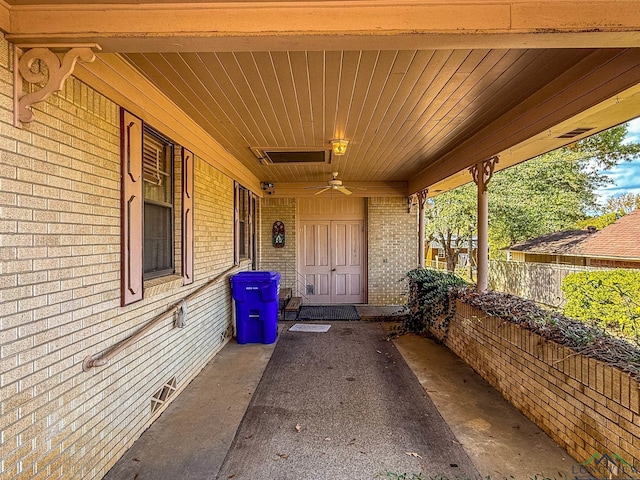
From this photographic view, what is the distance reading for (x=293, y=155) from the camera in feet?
18.0

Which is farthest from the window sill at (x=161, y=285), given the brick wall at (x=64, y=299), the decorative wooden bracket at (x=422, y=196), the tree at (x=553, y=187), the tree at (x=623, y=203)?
the tree at (x=623, y=203)

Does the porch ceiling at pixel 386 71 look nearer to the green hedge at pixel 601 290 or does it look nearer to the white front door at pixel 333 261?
the white front door at pixel 333 261

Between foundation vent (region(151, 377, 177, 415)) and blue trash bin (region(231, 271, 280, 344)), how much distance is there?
72.6 inches

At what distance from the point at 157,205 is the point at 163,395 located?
179 centimetres

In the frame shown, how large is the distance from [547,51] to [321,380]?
11.9 ft

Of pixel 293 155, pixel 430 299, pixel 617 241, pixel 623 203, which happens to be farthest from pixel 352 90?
pixel 623 203

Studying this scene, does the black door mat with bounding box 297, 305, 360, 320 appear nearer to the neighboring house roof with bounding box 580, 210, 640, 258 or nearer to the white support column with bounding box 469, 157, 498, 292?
the white support column with bounding box 469, 157, 498, 292

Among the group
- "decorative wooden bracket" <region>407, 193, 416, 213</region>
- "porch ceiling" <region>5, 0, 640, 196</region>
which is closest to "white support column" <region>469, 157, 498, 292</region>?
"porch ceiling" <region>5, 0, 640, 196</region>

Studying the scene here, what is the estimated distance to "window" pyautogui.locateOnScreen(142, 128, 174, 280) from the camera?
3.26 meters

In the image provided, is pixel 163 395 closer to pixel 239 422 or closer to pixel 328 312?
pixel 239 422

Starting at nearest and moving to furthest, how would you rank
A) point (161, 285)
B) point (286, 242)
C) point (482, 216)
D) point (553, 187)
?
point (161, 285)
point (482, 216)
point (286, 242)
point (553, 187)

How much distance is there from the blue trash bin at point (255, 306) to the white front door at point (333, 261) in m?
3.04

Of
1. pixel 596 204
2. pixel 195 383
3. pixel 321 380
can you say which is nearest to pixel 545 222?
pixel 596 204

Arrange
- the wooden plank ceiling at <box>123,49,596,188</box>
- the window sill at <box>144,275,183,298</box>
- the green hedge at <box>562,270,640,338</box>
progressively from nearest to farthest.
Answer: the wooden plank ceiling at <box>123,49,596,188</box> → the window sill at <box>144,275,183,298</box> → the green hedge at <box>562,270,640,338</box>
